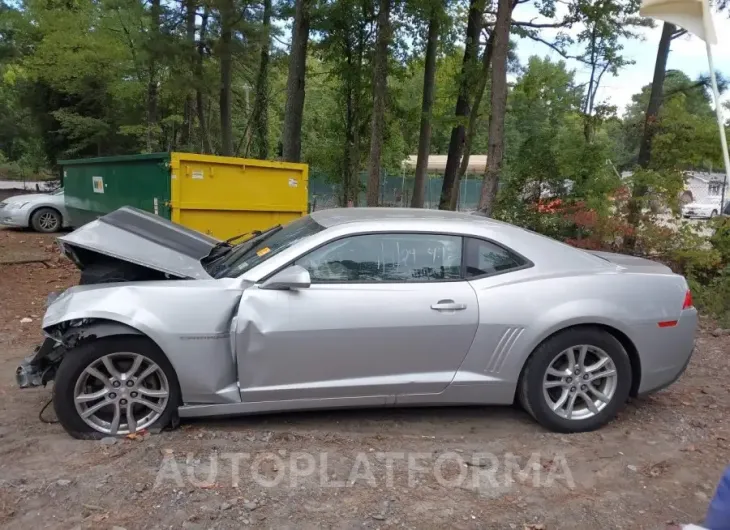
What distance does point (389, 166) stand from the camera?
91.7ft

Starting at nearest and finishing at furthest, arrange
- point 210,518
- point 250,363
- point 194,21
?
point 210,518 < point 250,363 < point 194,21

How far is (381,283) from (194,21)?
1731 centimetres

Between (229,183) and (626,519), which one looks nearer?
(626,519)

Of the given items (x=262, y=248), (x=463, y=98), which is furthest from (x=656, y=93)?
(x=262, y=248)

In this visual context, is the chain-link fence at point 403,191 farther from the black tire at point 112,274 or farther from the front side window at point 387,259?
the front side window at point 387,259

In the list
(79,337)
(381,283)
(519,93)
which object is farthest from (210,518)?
(519,93)

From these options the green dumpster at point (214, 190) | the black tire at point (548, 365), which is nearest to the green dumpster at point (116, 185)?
the green dumpster at point (214, 190)

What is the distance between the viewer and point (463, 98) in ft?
54.2

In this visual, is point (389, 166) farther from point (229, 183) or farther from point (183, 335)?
point (183, 335)

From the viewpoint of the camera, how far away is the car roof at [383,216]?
4.08m

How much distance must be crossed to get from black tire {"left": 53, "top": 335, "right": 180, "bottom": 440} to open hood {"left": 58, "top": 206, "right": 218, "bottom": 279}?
49 centimetres

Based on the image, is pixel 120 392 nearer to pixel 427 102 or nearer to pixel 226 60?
pixel 427 102

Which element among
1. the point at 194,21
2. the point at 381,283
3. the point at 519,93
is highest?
the point at 194,21

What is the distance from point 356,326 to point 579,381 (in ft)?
5.03
